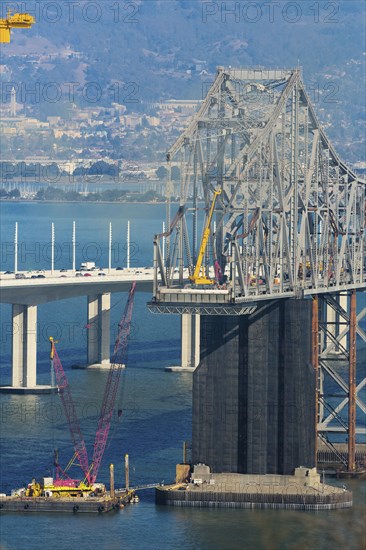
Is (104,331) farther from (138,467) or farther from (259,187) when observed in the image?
(259,187)

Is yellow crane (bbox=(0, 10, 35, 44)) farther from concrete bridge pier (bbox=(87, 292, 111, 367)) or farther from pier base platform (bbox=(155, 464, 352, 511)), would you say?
concrete bridge pier (bbox=(87, 292, 111, 367))

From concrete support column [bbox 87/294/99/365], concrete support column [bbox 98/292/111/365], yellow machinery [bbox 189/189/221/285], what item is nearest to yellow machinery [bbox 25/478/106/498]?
yellow machinery [bbox 189/189/221/285]

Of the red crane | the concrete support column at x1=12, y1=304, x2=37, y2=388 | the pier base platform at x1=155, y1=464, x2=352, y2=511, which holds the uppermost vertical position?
the concrete support column at x1=12, y1=304, x2=37, y2=388


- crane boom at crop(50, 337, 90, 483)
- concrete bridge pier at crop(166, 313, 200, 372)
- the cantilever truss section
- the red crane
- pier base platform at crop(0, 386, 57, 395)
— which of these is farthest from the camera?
concrete bridge pier at crop(166, 313, 200, 372)

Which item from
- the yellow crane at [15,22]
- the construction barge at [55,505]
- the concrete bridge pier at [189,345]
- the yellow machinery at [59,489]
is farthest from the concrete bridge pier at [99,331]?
the construction barge at [55,505]

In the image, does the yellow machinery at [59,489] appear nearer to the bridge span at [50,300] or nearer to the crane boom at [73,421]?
the crane boom at [73,421]

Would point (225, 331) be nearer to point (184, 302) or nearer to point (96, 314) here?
point (184, 302)

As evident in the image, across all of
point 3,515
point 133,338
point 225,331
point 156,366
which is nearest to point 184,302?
point 225,331
